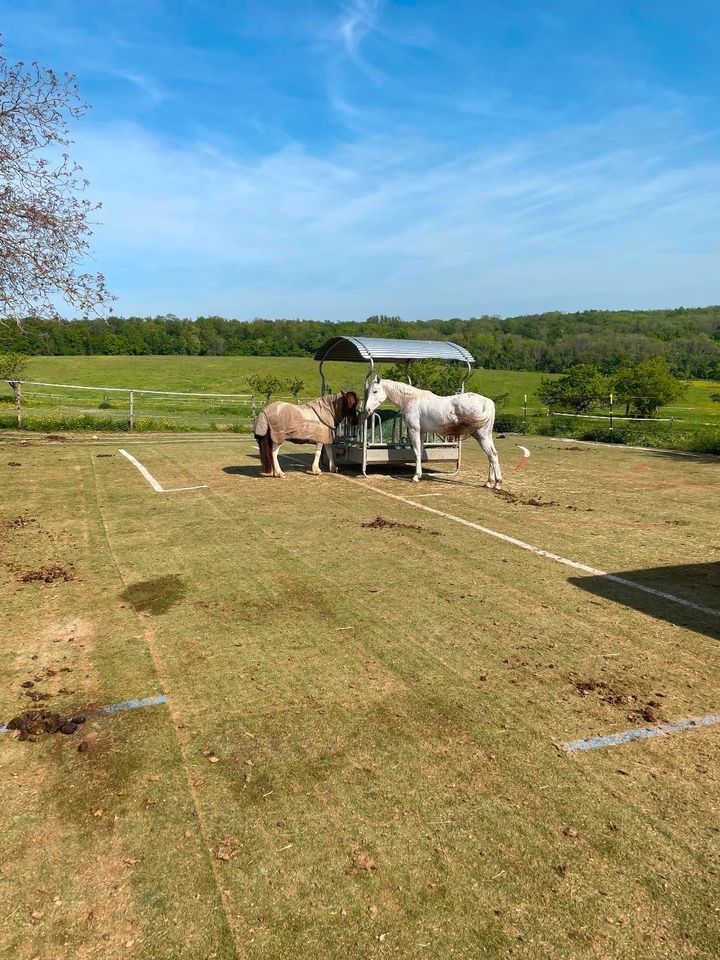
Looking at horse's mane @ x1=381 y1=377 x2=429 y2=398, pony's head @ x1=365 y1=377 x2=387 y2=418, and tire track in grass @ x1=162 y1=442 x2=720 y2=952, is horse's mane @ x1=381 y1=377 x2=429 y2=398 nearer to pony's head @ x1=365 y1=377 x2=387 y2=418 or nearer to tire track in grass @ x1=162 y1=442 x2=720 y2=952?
pony's head @ x1=365 y1=377 x2=387 y2=418

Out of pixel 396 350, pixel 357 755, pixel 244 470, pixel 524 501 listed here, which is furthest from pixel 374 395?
pixel 357 755

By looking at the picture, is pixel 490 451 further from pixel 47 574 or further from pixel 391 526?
pixel 47 574

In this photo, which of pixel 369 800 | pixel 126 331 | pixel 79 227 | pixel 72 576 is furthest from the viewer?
pixel 126 331

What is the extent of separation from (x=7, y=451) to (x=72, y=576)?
38.6 feet

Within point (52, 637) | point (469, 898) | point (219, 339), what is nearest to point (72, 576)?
point (52, 637)

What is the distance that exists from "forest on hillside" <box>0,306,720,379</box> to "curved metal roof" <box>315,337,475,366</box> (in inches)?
2480

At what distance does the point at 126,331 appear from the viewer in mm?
101438

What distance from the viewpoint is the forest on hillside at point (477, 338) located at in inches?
3344

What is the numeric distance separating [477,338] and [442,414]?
306ft

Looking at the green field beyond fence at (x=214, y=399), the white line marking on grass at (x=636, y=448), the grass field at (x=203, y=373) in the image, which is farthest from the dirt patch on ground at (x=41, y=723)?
the grass field at (x=203, y=373)

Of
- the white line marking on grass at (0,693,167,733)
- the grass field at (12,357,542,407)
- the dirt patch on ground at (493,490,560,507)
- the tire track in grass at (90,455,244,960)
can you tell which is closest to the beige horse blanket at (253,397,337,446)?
the dirt patch on ground at (493,490,560,507)

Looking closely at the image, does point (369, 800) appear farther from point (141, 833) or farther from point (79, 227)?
point (79, 227)

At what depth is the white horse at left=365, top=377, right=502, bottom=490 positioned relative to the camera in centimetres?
1195

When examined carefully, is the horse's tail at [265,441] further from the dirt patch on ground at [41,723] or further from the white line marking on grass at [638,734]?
the white line marking on grass at [638,734]
